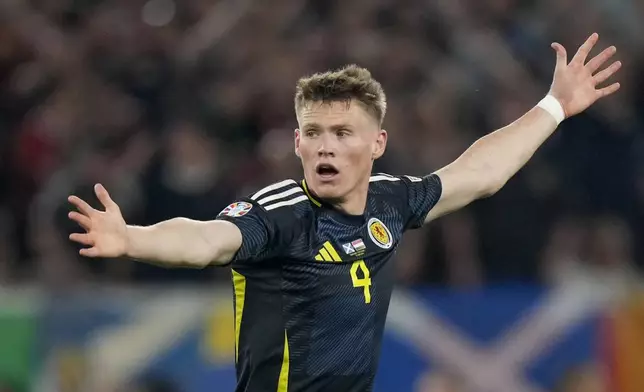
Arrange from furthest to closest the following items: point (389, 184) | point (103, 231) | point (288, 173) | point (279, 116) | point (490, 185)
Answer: point (279, 116) → point (288, 173) → point (490, 185) → point (389, 184) → point (103, 231)

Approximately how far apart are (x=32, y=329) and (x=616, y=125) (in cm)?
487

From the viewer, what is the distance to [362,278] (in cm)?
504

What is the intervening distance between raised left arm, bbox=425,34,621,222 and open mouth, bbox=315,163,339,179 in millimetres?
816

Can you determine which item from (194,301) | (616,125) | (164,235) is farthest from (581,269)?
(164,235)

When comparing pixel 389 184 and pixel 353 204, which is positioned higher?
pixel 389 184

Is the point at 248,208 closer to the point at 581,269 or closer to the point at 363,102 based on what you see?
the point at 363,102

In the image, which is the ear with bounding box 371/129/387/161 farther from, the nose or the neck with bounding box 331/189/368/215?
the nose

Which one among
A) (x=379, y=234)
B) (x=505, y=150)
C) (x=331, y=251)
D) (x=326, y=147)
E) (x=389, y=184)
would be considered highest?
(x=505, y=150)

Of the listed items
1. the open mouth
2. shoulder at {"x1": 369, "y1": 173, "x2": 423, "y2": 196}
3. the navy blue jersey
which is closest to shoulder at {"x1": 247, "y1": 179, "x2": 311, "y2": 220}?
the navy blue jersey

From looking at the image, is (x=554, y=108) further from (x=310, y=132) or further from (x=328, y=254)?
(x=328, y=254)

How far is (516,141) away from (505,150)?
9cm

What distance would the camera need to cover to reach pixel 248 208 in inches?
189

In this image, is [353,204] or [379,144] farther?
[379,144]

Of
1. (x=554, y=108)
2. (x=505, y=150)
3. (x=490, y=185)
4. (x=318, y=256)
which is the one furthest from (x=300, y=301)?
(x=554, y=108)
